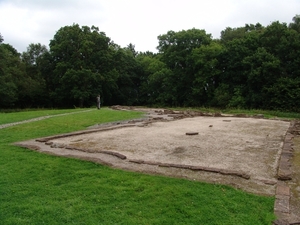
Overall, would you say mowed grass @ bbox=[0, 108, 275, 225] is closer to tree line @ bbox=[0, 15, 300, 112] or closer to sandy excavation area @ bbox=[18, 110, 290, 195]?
sandy excavation area @ bbox=[18, 110, 290, 195]

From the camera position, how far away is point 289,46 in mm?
25562

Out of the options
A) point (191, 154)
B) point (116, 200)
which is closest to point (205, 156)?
point (191, 154)

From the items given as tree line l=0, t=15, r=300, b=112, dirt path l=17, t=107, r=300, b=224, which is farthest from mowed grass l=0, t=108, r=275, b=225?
A: tree line l=0, t=15, r=300, b=112

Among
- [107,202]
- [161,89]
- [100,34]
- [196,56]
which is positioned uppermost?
[100,34]

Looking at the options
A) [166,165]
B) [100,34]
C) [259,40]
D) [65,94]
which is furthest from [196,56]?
[166,165]

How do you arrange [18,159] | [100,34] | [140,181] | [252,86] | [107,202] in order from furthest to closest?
1. [100,34]
2. [252,86]
3. [18,159]
4. [140,181]
5. [107,202]

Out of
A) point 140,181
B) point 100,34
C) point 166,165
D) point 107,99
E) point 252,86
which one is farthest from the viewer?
point 107,99

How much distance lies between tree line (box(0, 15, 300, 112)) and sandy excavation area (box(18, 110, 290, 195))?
1969cm

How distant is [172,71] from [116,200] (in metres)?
32.3

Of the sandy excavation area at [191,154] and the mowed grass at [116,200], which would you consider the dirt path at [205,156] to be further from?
the mowed grass at [116,200]

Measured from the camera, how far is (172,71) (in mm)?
35031

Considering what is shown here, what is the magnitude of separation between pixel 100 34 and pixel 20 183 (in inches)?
1248

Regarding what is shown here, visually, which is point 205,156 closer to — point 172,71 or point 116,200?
point 116,200

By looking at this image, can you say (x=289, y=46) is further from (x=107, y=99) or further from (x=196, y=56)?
(x=107, y=99)
